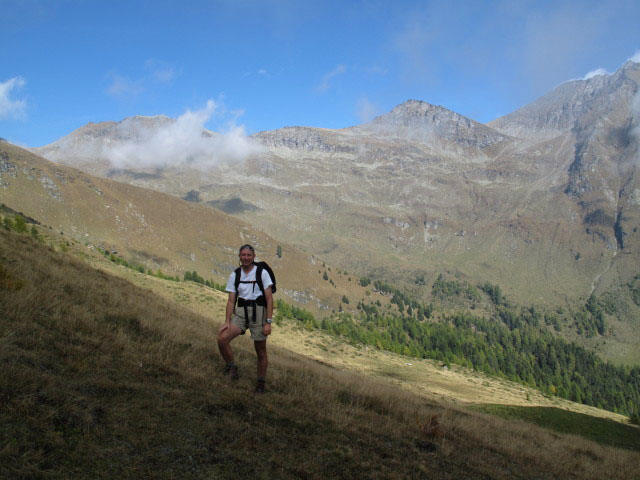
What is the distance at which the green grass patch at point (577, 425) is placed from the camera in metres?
27.3

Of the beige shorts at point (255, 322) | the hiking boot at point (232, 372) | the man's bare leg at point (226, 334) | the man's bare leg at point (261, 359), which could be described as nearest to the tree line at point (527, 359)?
the hiking boot at point (232, 372)

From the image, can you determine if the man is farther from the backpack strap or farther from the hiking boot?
the hiking boot

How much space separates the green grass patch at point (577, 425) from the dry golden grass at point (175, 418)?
19.0 meters

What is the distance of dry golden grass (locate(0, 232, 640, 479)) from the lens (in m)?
5.12

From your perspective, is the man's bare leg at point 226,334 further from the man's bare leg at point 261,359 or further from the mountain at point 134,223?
the mountain at point 134,223

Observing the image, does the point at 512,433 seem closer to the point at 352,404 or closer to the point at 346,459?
the point at 352,404

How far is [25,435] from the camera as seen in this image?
4.80m

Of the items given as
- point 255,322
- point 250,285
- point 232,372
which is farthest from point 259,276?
point 232,372

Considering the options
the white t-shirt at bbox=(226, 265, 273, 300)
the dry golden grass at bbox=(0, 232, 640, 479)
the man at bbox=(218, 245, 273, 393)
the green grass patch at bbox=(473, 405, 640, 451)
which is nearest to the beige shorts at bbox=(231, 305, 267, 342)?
the man at bbox=(218, 245, 273, 393)

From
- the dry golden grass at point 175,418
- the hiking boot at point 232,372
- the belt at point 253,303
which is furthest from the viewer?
the hiking boot at point 232,372

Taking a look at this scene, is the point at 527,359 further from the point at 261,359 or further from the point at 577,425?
the point at 261,359

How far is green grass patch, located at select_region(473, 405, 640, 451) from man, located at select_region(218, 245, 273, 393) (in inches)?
948

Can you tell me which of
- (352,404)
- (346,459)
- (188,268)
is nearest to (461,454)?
(352,404)

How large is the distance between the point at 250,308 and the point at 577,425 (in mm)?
33340
